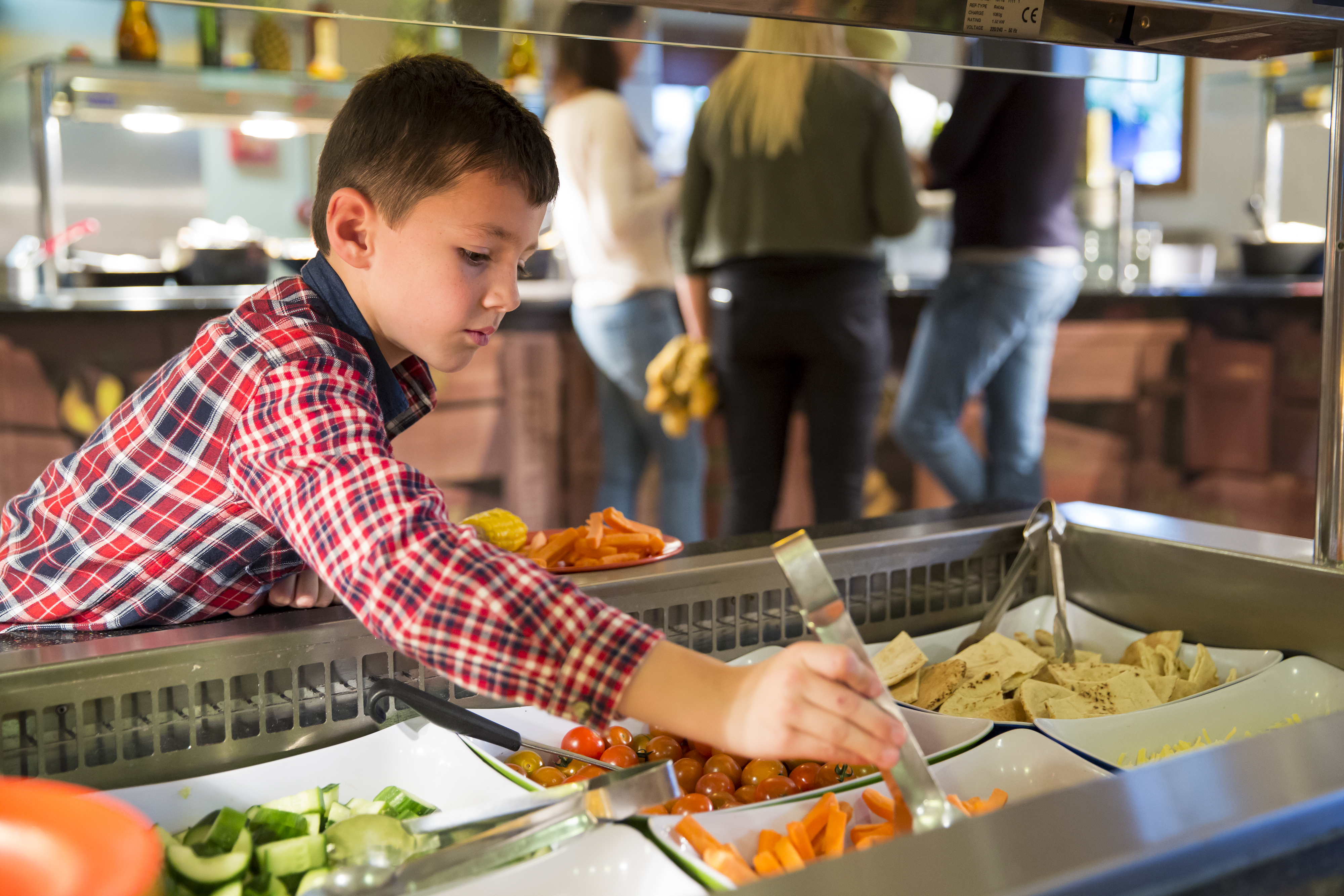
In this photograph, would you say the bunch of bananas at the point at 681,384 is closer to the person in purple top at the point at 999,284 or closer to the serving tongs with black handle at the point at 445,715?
the person in purple top at the point at 999,284

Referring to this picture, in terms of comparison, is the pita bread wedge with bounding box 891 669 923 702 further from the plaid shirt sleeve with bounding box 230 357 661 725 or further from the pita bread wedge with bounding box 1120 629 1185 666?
the plaid shirt sleeve with bounding box 230 357 661 725

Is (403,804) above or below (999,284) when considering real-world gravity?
below

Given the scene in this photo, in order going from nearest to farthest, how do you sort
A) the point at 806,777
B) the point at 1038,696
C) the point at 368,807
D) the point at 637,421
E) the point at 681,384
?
1. the point at 368,807
2. the point at 806,777
3. the point at 1038,696
4. the point at 681,384
5. the point at 637,421

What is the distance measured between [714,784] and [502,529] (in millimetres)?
398

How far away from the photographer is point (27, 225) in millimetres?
4848

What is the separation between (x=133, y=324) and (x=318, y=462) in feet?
7.78

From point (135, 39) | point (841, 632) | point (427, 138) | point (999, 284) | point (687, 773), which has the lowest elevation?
point (687, 773)

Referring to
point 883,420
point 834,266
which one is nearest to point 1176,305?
point 883,420

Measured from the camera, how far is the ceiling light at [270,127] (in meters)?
3.70

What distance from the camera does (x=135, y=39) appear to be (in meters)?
3.42

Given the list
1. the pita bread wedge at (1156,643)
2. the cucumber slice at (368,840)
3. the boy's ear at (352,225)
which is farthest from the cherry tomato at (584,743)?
the pita bread wedge at (1156,643)

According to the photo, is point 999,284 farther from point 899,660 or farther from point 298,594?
point 298,594

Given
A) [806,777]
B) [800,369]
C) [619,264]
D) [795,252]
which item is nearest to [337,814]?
[806,777]

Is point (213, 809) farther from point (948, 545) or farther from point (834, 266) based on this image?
point (834, 266)
